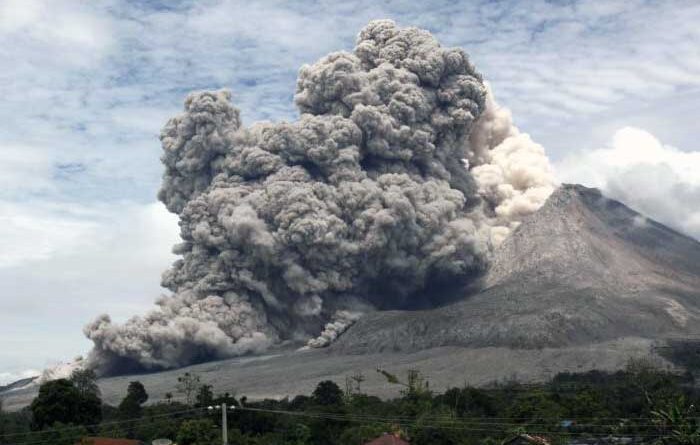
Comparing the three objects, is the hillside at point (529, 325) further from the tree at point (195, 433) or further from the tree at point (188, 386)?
the tree at point (195, 433)

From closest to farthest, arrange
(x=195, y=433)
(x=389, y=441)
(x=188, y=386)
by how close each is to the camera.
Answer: (x=389, y=441) → (x=195, y=433) → (x=188, y=386)

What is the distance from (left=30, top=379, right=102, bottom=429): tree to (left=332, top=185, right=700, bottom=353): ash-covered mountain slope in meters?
38.4

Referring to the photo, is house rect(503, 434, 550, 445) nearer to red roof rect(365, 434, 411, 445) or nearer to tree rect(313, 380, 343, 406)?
red roof rect(365, 434, 411, 445)

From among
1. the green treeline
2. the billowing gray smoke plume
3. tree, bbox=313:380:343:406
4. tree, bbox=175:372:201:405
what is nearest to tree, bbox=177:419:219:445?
the green treeline

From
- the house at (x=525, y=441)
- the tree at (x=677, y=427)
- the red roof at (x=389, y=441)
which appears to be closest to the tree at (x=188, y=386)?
the red roof at (x=389, y=441)

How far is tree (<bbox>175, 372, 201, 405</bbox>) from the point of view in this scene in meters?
96.0

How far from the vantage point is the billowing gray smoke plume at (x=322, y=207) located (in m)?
116

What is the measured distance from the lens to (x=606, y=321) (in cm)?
10794

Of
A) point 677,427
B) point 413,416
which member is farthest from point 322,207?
point 677,427

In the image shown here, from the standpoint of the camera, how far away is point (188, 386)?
3807 inches

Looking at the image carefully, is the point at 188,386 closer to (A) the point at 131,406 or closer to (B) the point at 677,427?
(A) the point at 131,406

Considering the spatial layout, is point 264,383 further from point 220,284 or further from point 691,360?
point 691,360

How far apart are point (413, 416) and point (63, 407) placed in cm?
2294

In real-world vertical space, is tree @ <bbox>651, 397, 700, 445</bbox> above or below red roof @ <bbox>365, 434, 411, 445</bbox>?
below
